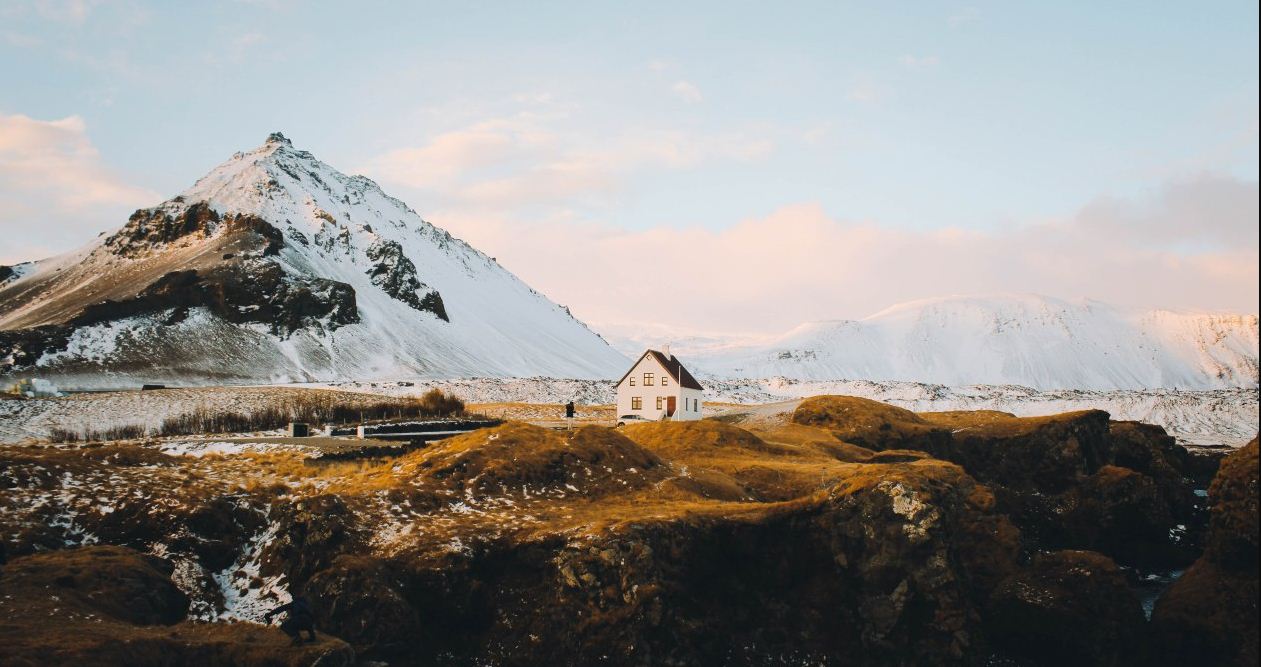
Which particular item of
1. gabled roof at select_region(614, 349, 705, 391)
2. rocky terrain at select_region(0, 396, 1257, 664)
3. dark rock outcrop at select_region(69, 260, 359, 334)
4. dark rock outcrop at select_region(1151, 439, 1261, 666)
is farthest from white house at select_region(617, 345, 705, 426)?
dark rock outcrop at select_region(69, 260, 359, 334)

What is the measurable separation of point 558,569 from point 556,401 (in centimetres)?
9452

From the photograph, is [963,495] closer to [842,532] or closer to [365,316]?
[842,532]

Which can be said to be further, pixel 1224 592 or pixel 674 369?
pixel 674 369

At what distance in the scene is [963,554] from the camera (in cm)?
3681

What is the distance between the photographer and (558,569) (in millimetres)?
28422

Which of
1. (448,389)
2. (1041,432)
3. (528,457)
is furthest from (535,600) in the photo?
(448,389)

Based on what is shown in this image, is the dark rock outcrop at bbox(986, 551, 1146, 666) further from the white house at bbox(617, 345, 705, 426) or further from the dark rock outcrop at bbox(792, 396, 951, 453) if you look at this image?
the white house at bbox(617, 345, 705, 426)

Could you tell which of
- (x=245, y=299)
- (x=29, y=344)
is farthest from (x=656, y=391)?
(x=245, y=299)

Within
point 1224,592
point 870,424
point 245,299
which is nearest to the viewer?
point 1224,592

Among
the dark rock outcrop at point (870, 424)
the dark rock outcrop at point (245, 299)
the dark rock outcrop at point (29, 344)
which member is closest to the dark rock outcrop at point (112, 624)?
the dark rock outcrop at point (870, 424)

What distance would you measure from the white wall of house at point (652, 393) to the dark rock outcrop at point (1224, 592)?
149 ft

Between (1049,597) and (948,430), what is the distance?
32526mm

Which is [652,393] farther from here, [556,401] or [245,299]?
[245,299]

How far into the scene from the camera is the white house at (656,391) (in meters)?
71.1
